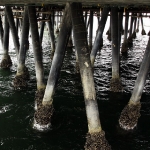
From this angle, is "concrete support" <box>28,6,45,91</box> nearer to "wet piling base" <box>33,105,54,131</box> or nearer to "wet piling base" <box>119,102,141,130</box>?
"wet piling base" <box>33,105,54,131</box>

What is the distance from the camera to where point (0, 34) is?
1543cm

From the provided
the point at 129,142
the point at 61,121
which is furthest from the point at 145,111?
the point at 61,121

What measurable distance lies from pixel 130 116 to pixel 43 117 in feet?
9.77

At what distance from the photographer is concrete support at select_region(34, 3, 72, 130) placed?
7.62 metres

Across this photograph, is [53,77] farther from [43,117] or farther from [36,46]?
[36,46]

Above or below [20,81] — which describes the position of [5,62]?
above

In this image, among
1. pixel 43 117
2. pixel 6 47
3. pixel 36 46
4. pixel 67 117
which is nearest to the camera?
pixel 43 117

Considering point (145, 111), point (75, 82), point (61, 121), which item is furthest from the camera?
point (75, 82)

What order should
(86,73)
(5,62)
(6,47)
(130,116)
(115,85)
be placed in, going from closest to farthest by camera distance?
(86,73) < (130,116) < (115,85) < (6,47) < (5,62)

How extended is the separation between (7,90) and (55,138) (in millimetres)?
4919

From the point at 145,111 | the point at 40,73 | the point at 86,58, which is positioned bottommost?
the point at 145,111

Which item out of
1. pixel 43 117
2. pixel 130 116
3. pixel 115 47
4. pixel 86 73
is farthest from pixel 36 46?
pixel 130 116

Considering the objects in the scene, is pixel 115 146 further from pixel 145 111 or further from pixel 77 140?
pixel 145 111

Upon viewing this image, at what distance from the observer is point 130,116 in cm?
821
